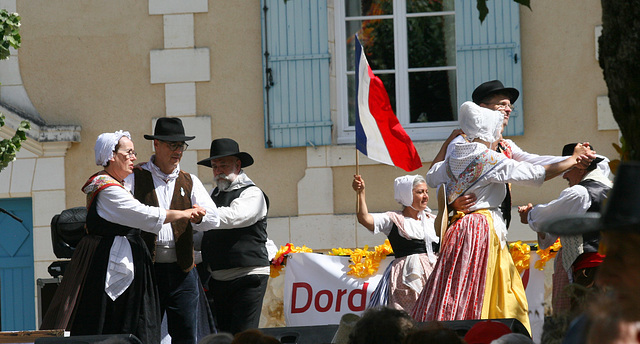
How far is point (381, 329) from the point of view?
11.9 ft

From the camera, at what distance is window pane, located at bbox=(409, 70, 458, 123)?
9375 millimetres

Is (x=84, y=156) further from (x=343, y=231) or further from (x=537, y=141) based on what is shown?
(x=537, y=141)

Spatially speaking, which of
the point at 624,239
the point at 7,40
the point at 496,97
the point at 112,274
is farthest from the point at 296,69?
the point at 624,239

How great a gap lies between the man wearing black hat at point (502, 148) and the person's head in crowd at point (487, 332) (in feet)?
5.44

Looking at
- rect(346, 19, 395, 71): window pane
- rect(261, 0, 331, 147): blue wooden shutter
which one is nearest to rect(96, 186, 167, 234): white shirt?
rect(261, 0, 331, 147): blue wooden shutter

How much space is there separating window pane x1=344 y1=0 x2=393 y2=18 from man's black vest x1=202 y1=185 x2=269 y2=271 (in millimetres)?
3309

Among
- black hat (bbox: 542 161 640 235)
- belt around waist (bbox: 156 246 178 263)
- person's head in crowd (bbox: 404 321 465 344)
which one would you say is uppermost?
black hat (bbox: 542 161 640 235)

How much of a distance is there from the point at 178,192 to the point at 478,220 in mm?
1962

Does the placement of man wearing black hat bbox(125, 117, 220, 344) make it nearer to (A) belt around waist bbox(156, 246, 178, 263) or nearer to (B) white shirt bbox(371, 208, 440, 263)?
(A) belt around waist bbox(156, 246, 178, 263)

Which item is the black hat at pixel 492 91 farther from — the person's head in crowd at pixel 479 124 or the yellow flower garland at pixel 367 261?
the yellow flower garland at pixel 367 261

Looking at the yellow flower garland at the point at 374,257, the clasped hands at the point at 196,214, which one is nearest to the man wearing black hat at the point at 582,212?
the yellow flower garland at the point at 374,257

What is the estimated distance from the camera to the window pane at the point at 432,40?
9.38 meters

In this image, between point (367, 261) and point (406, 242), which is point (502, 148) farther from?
point (367, 261)

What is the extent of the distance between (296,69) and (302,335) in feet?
15.7
